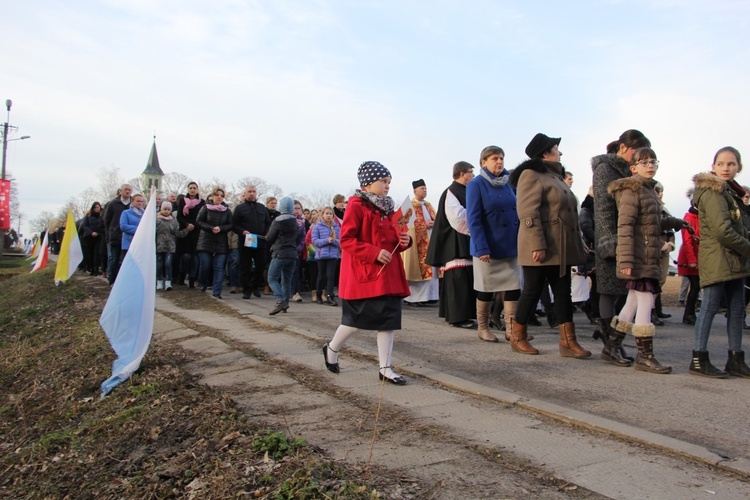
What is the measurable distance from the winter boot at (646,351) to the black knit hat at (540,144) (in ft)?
6.27

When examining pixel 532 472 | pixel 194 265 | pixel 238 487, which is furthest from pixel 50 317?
pixel 532 472

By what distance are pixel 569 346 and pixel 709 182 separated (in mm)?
1946

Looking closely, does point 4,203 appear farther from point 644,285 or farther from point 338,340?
point 644,285

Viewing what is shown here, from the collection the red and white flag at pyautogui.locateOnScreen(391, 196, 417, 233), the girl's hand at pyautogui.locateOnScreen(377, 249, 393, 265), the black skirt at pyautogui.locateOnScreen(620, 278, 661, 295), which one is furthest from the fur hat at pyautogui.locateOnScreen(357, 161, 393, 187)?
the black skirt at pyautogui.locateOnScreen(620, 278, 661, 295)

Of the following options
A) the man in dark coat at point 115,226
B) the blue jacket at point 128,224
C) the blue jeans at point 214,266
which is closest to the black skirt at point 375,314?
the blue jeans at point 214,266

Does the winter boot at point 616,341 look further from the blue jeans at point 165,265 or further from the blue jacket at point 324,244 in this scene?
the blue jeans at point 165,265

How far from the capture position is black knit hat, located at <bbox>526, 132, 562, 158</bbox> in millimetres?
6566

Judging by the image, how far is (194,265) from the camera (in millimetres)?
14148

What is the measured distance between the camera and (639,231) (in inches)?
230

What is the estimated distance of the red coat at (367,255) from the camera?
17.6ft

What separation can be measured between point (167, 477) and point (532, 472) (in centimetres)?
207

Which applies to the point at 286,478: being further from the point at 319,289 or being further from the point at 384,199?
the point at 319,289

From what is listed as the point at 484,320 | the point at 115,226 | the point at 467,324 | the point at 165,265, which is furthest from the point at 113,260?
the point at 484,320

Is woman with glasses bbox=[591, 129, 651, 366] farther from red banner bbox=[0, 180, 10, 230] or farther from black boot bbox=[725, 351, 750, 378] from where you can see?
red banner bbox=[0, 180, 10, 230]
